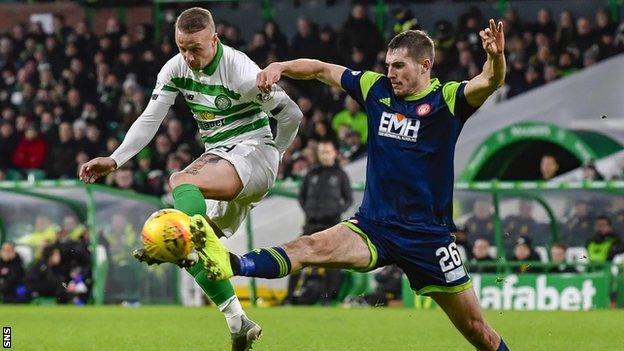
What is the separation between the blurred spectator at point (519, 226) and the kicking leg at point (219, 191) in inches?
343

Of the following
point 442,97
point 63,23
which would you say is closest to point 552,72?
point 63,23

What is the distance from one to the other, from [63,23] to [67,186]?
368 inches

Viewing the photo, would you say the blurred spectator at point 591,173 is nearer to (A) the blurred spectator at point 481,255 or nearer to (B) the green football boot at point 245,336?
(A) the blurred spectator at point 481,255

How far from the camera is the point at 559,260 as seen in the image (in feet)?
56.7

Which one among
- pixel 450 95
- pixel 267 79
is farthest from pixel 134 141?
pixel 450 95

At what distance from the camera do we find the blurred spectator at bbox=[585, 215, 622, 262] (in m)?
17.2

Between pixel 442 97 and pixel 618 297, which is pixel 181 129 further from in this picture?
pixel 442 97

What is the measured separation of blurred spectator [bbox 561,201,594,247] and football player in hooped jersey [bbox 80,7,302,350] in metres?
8.37

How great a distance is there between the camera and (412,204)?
809 cm

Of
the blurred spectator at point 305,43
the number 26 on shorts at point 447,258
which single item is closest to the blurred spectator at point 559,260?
the blurred spectator at point 305,43

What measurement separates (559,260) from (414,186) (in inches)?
378

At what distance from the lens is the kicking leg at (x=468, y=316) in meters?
8.12

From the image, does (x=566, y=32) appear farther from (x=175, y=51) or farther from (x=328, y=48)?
(x=175, y=51)

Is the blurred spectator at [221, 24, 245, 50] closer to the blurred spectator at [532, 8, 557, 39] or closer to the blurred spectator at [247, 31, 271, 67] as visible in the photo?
the blurred spectator at [247, 31, 271, 67]
